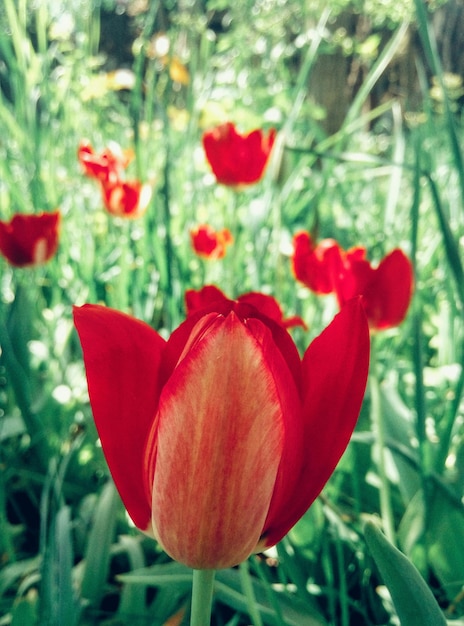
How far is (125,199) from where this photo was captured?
116 cm

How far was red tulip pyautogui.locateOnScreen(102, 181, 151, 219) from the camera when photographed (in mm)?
1153

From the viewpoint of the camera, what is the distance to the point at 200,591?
11.5 inches

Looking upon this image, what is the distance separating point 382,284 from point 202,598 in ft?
1.49

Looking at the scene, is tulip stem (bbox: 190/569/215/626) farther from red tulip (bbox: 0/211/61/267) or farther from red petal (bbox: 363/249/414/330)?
red tulip (bbox: 0/211/61/267)

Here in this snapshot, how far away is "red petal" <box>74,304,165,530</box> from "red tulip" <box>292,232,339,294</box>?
0.47 m

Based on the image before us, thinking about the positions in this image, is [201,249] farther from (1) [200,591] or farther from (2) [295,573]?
(1) [200,591]

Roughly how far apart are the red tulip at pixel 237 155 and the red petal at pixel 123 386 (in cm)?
85

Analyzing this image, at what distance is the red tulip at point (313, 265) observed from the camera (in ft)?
2.54

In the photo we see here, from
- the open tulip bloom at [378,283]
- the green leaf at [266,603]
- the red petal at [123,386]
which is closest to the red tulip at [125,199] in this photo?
the open tulip bloom at [378,283]

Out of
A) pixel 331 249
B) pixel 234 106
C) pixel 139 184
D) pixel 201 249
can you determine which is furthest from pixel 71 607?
pixel 234 106

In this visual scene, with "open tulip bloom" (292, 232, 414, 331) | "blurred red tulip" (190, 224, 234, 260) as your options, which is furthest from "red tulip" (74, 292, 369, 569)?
"blurred red tulip" (190, 224, 234, 260)

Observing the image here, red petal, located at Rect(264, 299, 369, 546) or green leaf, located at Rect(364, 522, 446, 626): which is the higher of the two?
red petal, located at Rect(264, 299, 369, 546)

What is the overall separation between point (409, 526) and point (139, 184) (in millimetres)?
780

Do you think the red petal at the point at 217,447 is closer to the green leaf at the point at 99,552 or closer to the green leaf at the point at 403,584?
the green leaf at the point at 403,584
